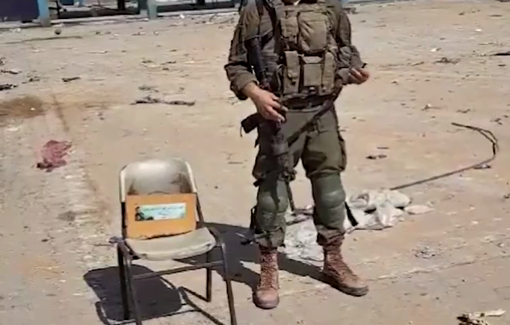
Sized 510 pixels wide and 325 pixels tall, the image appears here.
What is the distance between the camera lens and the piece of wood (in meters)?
4.03

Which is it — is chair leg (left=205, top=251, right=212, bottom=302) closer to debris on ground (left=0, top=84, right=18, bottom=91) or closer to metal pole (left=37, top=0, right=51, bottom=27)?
debris on ground (left=0, top=84, right=18, bottom=91)

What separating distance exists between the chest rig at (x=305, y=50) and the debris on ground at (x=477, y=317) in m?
1.19

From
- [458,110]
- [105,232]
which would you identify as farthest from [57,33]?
[105,232]

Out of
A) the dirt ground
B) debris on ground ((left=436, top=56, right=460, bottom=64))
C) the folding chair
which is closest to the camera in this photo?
the folding chair

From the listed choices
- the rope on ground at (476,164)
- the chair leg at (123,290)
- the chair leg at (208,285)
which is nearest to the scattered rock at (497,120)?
the rope on ground at (476,164)

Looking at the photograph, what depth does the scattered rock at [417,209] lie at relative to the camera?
5531 mm

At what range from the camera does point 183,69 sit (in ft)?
34.6

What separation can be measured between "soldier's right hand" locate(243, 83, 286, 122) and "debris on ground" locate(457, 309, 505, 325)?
3.95 ft

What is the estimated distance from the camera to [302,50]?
4031 millimetres

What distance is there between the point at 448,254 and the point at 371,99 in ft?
13.1

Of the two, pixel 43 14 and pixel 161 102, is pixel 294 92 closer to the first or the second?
pixel 161 102

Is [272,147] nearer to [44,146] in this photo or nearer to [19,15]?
[44,146]

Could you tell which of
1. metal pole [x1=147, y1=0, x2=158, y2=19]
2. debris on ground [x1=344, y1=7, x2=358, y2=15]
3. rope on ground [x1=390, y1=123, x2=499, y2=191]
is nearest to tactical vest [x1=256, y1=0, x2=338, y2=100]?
rope on ground [x1=390, y1=123, x2=499, y2=191]

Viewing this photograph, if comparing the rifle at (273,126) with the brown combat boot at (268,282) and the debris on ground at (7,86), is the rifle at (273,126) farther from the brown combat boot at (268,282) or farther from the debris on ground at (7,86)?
the debris on ground at (7,86)
